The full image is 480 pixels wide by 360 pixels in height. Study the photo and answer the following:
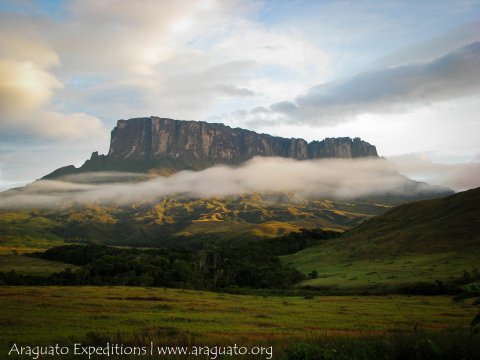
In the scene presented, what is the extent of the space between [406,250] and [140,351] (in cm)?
12338

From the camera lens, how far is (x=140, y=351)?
19.4m

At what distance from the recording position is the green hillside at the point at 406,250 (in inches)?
3748

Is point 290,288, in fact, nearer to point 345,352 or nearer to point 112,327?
point 112,327

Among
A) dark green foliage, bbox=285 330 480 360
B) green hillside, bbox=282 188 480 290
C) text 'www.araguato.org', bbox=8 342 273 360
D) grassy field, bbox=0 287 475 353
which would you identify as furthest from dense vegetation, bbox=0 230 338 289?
dark green foliage, bbox=285 330 480 360

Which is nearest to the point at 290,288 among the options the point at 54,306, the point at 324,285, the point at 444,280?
the point at 324,285

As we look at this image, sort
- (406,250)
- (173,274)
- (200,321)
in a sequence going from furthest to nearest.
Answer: (406,250), (173,274), (200,321)

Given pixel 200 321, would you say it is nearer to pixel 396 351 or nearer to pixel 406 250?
pixel 396 351

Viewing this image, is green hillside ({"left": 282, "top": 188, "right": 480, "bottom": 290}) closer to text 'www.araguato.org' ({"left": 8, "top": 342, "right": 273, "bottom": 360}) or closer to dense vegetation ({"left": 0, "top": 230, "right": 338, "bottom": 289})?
dense vegetation ({"left": 0, "top": 230, "right": 338, "bottom": 289})

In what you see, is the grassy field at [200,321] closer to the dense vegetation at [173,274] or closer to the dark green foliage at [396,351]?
the dark green foliage at [396,351]

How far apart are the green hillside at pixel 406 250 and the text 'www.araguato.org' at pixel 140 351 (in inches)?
2979

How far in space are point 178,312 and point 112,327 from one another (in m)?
14.5

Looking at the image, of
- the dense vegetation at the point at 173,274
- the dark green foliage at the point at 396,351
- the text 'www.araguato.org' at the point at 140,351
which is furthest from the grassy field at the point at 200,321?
the dense vegetation at the point at 173,274

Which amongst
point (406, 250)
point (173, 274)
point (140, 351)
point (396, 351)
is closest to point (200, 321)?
point (140, 351)

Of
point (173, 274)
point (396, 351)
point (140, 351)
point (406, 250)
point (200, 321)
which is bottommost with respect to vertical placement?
point (173, 274)
